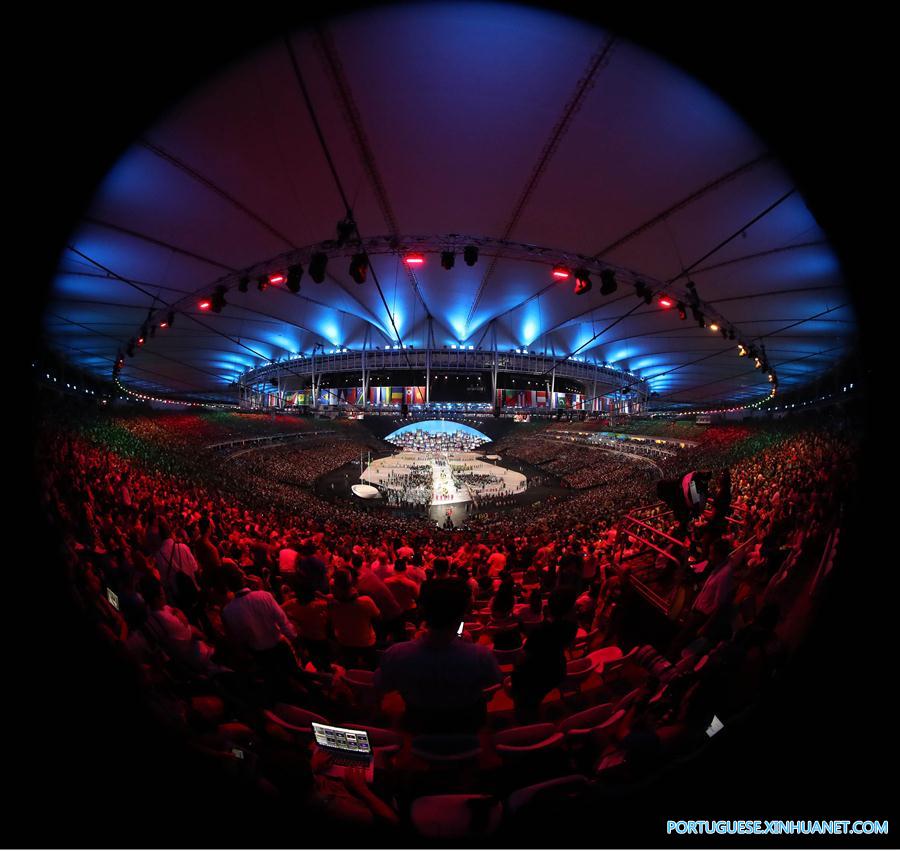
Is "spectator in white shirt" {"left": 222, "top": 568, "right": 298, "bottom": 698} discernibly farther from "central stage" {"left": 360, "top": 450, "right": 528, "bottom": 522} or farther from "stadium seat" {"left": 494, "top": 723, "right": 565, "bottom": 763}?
"central stage" {"left": 360, "top": 450, "right": 528, "bottom": 522}

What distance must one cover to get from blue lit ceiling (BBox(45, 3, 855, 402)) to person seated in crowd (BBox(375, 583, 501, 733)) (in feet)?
A: 8.25

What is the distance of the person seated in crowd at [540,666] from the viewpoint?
163 cm

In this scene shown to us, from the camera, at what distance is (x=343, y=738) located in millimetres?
1406

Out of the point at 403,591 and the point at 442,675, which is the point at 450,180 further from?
the point at 442,675

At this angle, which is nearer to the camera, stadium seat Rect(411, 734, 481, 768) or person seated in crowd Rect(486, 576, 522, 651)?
stadium seat Rect(411, 734, 481, 768)

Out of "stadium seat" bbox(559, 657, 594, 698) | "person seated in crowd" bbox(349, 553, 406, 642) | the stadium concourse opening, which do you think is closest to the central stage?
the stadium concourse opening

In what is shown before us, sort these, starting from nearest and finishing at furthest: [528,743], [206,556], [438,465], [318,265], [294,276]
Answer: [528,743]
[206,556]
[318,265]
[294,276]
[438,465]

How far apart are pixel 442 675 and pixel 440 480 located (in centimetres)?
745

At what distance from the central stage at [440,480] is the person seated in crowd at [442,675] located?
20.3ft

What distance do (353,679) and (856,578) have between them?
249 cm

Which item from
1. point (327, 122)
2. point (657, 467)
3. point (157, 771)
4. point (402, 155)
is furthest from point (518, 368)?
point (157, 771)

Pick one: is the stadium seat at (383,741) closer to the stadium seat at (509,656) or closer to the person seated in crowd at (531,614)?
the stadium seat at (509,656)

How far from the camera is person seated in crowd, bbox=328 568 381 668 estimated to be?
189cm

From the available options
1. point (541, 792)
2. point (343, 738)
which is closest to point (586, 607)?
point (541, 792)
